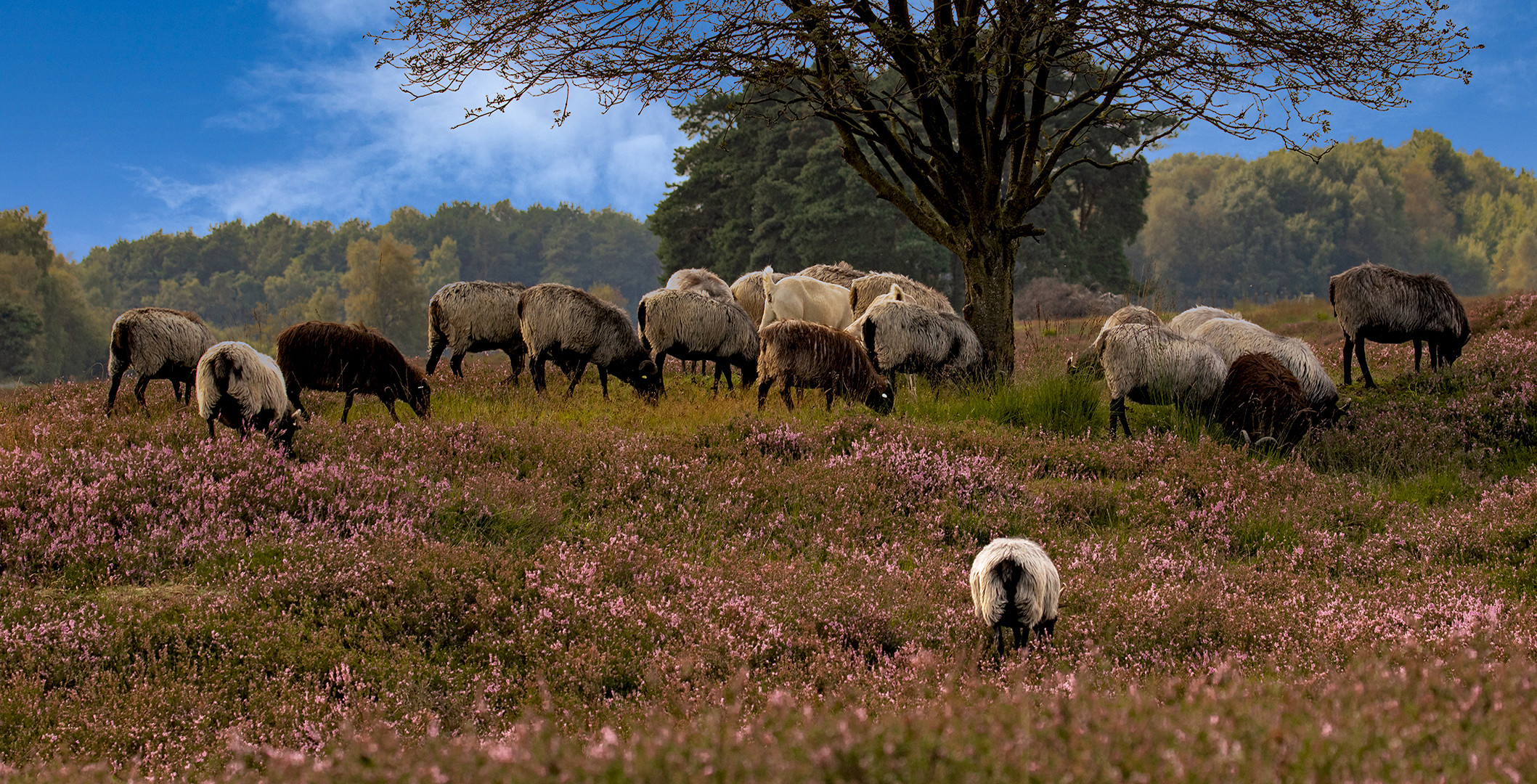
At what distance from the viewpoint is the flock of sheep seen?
32.8 feet

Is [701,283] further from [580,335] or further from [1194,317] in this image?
[1194,317]

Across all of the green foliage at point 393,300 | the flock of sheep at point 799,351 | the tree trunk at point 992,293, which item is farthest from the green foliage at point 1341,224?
the tree trunk at point 992,293

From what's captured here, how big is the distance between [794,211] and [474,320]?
27027mm

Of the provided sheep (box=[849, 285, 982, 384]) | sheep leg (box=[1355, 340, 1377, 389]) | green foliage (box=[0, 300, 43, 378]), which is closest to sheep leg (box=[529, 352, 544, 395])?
sheep (box=[849, 285, 982, 384])

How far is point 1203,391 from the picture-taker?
35.1 feet

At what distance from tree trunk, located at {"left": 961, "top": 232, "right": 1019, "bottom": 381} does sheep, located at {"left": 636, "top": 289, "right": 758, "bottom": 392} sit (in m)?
3.74

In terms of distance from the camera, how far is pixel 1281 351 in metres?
10.9

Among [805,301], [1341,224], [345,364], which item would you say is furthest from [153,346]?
[1341,224]

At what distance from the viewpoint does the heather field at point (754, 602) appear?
2.19 metres

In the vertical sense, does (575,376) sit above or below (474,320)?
below

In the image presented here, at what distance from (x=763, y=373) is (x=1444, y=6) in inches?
→ 427

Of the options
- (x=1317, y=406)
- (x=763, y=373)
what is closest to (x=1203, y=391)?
(x=1317, y=406)

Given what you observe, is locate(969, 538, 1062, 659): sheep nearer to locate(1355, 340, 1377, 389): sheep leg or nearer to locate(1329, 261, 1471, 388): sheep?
locate(1329, 261, 1471, 388): sheep

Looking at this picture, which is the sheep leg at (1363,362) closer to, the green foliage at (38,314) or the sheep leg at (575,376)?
the sheep leg at (575,376)
